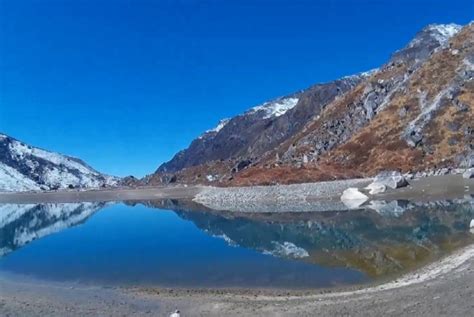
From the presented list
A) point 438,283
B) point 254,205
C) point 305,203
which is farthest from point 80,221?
point 438,283

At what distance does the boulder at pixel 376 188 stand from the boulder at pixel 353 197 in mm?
2609

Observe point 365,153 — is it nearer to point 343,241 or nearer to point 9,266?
point 343,241

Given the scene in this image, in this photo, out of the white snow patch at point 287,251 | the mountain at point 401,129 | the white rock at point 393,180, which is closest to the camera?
the white snow patch at point 287,251

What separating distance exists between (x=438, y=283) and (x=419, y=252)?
11507 mm

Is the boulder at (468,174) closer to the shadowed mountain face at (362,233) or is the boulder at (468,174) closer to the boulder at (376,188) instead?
the boulder at (376,188)

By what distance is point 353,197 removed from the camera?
8612cm

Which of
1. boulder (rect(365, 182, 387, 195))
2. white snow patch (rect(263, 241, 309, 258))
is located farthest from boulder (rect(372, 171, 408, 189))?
white snow patch (rect(263, 241, 309, 258))

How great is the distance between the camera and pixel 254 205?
309 feet

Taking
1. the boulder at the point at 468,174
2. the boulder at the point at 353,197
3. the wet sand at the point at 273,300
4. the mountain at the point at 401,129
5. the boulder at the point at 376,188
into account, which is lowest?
the wet sand at the point at 273,300

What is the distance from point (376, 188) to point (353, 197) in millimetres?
4797

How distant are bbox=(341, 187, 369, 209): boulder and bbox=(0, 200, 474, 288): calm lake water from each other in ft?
22.2

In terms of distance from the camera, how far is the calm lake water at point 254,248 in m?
32.2

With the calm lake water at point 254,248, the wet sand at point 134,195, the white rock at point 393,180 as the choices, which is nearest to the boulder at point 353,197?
the white rock at point 393,180

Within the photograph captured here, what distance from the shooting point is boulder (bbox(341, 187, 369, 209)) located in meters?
81.0
